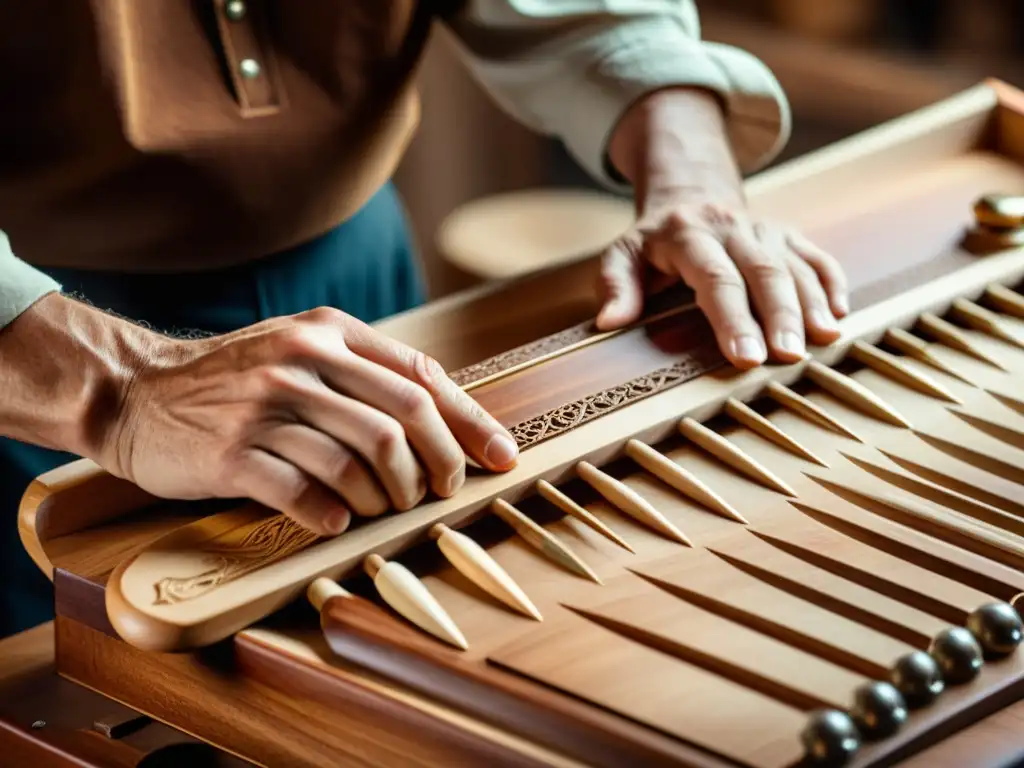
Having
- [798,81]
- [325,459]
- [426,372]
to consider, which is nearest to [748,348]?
[426,372]

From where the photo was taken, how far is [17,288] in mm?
1071

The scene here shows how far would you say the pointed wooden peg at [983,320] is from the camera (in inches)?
52.8

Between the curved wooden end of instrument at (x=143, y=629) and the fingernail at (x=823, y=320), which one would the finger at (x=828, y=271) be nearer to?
the fingernail at (x=823, y=320)

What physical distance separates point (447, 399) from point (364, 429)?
0.34 ft

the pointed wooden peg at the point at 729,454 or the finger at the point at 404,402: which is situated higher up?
the finger at the point at 404,402

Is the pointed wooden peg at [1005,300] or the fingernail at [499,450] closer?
the fingernail at [499,450]

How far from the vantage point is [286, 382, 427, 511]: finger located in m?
0.99

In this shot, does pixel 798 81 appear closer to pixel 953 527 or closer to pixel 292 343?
pixel 953 527

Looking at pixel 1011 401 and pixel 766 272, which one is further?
pixel 766 272

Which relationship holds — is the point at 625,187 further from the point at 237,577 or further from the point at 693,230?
the point at 237,577

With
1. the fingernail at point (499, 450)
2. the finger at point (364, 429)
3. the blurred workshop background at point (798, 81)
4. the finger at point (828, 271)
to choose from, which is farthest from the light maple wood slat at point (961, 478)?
the blurred workshop background at point (798, 81)

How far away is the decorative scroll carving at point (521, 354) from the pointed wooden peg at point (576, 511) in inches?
6.5

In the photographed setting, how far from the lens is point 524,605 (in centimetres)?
93

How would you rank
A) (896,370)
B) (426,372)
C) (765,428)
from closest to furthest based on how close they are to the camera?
(426,372), (765,428), (896,370)
